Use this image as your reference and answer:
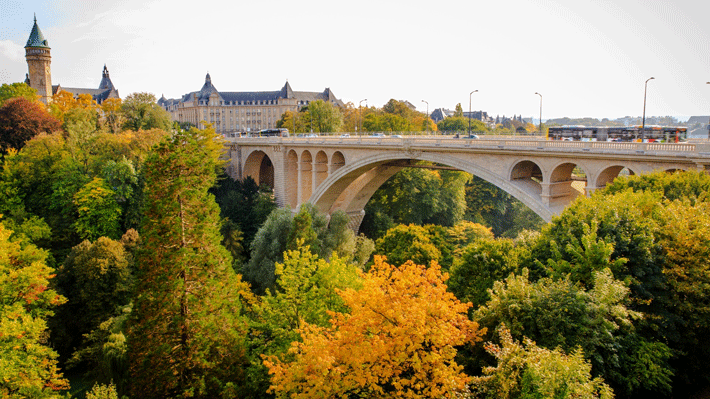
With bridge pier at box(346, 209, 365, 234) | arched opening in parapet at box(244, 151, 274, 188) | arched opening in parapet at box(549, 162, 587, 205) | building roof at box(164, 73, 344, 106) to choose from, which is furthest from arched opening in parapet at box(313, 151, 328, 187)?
building roof at box(164, 73, 344, 106)

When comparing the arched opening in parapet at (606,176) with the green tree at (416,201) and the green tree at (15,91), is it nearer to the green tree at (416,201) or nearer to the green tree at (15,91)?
the green tree at (416,201)

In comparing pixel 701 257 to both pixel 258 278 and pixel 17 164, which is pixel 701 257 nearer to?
pixel 258 278

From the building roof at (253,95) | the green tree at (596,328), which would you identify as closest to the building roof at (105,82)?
the building roof at (253,95)

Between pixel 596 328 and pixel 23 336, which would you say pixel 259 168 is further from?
pixel 596 328

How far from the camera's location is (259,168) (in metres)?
53.2

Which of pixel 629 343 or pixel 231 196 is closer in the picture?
pixel 629 343

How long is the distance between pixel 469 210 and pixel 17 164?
42.1 meters

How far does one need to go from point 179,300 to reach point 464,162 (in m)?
16.7

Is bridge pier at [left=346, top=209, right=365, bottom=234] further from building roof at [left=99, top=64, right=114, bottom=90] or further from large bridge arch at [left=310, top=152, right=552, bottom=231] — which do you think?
building roof at [left=99, top=64, right=114, bottom=90]

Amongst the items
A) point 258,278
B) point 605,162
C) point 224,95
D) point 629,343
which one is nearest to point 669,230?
point 629,343

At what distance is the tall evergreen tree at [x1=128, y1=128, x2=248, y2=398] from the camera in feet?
49.1

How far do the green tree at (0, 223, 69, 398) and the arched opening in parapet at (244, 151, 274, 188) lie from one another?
3095cm

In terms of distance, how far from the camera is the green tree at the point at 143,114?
53219 millimetres

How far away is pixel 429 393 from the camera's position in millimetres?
10469
